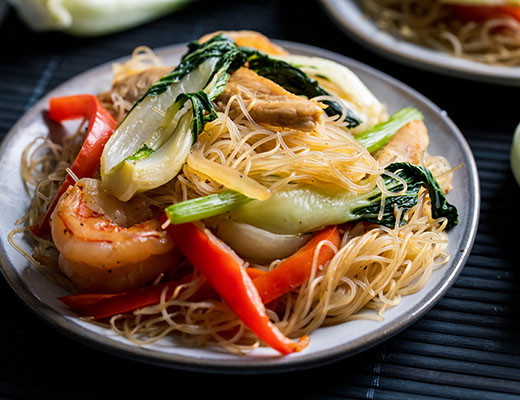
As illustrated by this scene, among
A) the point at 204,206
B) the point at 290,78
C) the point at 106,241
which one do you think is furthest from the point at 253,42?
the point at 106,241

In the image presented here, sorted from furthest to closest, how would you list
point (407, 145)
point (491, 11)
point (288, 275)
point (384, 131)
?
1. point (491, 11)
2. point (384, 131)
3. point (407, 145)
4. point (288, 275)

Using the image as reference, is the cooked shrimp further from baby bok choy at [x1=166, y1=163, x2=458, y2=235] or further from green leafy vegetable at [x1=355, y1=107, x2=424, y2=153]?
green leafy vegetable at [x1=355, y1=107, x2=424, y2=153]

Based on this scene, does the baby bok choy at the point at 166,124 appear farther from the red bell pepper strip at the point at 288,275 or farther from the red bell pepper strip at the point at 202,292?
the red bell pepper strip at the point at 288,275

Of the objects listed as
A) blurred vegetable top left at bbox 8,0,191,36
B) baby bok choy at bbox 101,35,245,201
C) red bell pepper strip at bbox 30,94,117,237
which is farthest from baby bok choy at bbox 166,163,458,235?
blurred vegetable top left at bbox 8,0,191,36

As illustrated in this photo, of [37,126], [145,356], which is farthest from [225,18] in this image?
[145,356]

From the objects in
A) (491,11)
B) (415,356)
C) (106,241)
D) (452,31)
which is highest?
(106,241)

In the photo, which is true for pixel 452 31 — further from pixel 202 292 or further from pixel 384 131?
pixel 202 292

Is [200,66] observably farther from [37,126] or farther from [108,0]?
[108,0]
